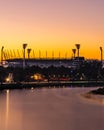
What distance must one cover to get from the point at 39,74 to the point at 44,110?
399ft

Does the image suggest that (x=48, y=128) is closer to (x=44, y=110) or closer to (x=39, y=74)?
(x=44, y=110)

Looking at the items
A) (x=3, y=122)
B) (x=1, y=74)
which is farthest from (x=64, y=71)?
(x=3, y=122)

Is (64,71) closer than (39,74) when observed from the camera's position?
No

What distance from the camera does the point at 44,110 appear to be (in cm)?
5459

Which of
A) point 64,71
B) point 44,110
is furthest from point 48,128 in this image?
point 64,71

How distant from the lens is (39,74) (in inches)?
6929

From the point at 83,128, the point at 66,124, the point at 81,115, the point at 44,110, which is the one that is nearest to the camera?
the point at 83,128

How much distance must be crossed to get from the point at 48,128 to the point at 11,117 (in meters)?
8.00

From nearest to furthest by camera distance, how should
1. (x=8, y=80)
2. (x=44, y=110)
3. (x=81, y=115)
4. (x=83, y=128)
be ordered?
1. (x=83, y=128)
2. (x=81, y=115)
3. (x=44, y=110)
4. (x=8, y=80)

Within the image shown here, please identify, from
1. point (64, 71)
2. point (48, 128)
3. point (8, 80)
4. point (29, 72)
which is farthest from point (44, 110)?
point (64, 71)

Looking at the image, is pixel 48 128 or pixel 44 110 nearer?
pixel 48 128

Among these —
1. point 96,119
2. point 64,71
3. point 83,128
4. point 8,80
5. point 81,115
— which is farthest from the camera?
point 64,71

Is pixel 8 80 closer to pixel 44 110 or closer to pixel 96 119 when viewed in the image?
pixel 44 110

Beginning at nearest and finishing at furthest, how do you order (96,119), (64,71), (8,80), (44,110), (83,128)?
(83,128), (96,119), (44,110), (8,80), (64,71)
